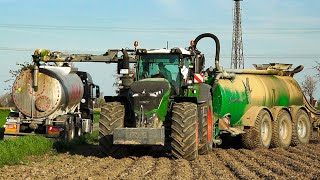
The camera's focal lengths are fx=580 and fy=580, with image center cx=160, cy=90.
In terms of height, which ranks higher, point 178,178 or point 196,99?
point 196,99

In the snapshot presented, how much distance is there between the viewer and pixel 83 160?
14328mm

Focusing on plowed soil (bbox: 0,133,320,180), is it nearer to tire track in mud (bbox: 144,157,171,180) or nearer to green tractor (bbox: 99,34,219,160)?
tire track in mud (bbox: 144,157,171,180)

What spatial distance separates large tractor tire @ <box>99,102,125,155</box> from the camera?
14.3 meters

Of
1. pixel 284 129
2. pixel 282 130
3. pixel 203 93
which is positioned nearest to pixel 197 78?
pixel 203 93

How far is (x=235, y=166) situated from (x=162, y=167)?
1639mm

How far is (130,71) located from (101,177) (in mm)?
5085

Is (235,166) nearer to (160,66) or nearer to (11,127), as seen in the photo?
(160,66)

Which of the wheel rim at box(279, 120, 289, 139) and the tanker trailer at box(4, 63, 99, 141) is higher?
the tanker trailer at box(4, 63, 99, 141)

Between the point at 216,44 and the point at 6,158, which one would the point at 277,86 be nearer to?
the point at 216,44

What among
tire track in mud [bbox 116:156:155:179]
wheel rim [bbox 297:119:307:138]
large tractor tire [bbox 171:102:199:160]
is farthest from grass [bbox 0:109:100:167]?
wheel rim [bbox 297:119:307:138]

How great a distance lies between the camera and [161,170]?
12.1 metres

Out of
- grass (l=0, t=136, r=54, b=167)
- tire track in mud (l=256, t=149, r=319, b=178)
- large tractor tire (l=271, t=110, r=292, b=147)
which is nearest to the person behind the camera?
tire track in mud (l=256, t=149, r=319, b=178)

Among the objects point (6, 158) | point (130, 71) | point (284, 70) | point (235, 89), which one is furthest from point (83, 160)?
point (284, 70)

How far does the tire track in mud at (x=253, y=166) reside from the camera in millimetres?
11156
